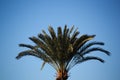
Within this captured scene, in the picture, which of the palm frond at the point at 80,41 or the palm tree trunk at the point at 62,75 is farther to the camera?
the palm tree trunk at the point at 62,75

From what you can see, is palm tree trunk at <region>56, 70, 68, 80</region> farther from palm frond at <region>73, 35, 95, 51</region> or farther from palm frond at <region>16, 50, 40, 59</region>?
palm frond at <region>16, 50, 40, 59</region>

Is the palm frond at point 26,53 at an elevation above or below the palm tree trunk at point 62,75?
above

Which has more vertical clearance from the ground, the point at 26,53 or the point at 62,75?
the point at 26,53

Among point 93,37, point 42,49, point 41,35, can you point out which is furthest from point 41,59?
point 93,37

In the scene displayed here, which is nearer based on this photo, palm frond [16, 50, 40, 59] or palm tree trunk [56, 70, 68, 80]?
palm tree trunk [56, 70, 68, 80]

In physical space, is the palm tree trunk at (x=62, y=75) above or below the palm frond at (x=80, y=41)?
below

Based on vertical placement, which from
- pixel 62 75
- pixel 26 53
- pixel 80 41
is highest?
pixel 80 41

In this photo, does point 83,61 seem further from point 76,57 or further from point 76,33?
point 76,33

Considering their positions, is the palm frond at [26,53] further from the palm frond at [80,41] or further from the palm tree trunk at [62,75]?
the palm frond at [80,41]

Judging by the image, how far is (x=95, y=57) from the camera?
60.3ft

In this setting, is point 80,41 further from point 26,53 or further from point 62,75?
point 26,53

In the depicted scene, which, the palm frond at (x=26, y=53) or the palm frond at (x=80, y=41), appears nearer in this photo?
the palm frond at (x=80, y=41)

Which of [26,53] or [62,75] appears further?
[26,53]

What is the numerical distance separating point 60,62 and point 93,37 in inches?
147
